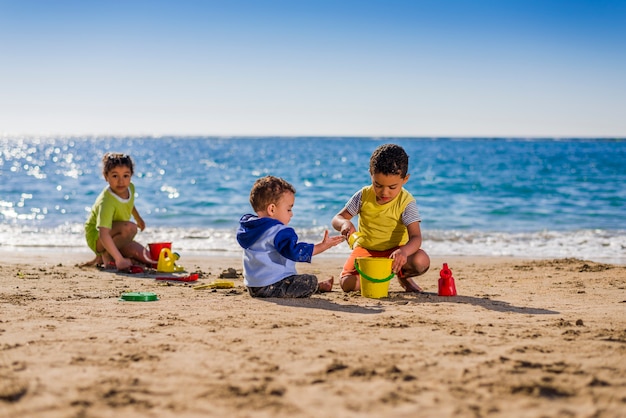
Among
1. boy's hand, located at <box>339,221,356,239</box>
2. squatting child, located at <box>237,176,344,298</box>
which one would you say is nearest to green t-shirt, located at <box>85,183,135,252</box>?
squatting child, located at <box>237,176,344,298</box>

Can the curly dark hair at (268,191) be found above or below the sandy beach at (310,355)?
above

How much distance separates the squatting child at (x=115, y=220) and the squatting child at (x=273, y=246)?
2.43 m

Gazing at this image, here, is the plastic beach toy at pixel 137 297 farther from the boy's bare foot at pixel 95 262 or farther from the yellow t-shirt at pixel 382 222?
the boy's bare foot at pixel 95 262

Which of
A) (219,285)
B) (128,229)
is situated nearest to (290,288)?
(219,285)

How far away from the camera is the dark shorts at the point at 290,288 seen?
5.19 m

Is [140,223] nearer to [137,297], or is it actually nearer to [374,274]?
[137,297]

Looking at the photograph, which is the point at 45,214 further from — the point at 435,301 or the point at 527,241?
the point at 435,301

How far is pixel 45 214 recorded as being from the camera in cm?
1455

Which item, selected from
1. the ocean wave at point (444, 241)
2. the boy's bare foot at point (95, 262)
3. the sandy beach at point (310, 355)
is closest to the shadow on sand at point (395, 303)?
the sandy beach at point (310, 355)

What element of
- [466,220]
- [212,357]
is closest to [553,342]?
[212,357]

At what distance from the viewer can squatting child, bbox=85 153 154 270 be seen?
7.15 meters

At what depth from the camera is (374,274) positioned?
524 cm

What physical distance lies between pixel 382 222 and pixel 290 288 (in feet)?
3.62

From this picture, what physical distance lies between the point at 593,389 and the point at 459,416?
26.6 inches
